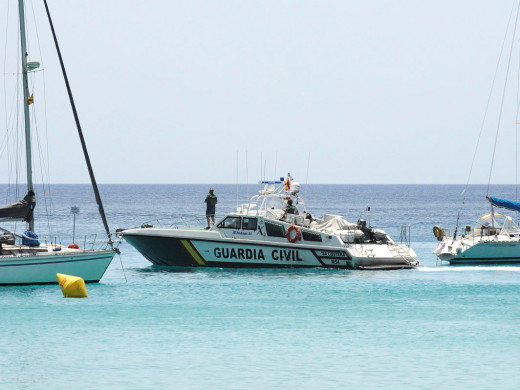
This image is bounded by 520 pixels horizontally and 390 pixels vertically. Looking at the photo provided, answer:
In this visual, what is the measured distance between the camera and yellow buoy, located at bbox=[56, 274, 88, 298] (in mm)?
28203

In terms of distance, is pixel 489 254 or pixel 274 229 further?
pixel 489 254

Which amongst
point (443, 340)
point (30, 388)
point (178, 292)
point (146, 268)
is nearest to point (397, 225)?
point (146, 268)

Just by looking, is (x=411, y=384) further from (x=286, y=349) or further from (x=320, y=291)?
(x=320, y=291)

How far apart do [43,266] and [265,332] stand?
9.43 m

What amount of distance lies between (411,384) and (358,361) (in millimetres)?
2119

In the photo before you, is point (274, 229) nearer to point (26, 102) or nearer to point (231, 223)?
point (231, 223)

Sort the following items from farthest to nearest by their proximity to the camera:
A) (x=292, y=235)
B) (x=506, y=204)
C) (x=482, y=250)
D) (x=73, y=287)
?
(x=506, y=204) < (x=482, y=250) < (x=292, y=235) < (x=73, y=287)

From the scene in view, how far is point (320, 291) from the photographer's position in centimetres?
3052

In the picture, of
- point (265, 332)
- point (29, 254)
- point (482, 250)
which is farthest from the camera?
point (482, 250)

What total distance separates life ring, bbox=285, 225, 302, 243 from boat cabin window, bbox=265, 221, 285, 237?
25 centimetres

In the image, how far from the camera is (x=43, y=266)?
29.4 meters

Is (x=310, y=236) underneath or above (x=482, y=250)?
above

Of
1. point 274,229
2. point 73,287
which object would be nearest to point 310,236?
point 274,229

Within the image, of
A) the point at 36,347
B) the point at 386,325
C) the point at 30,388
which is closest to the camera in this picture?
the point at 30,388
